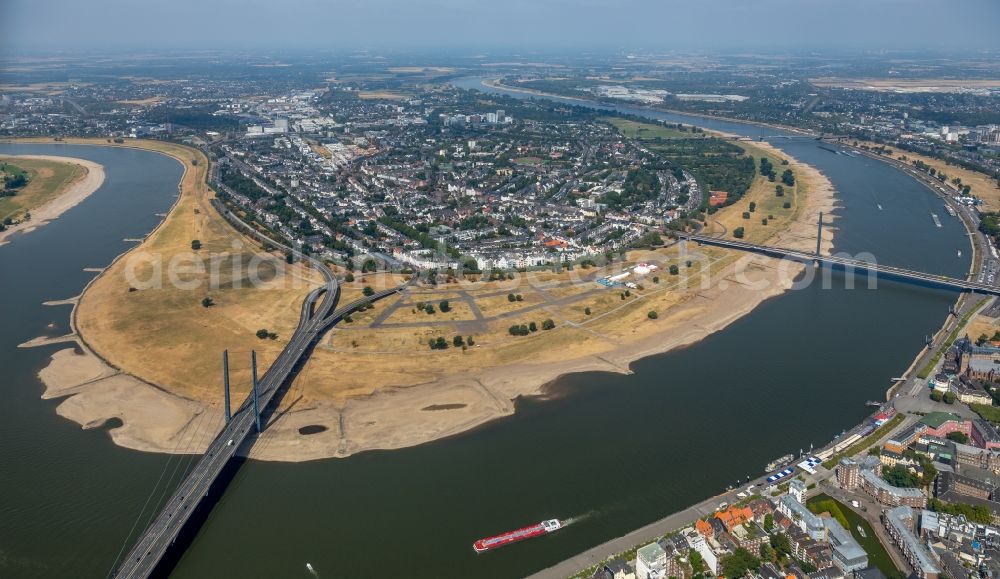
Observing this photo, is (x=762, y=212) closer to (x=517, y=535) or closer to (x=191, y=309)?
(x=191, y=309)

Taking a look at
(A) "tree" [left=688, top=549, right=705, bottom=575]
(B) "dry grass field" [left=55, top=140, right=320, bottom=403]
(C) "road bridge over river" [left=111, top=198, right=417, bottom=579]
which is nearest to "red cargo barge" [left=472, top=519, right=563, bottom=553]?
(A) "tree" [left=688, top=549, right=705, bottom=575]

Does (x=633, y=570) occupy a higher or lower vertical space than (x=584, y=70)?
lower

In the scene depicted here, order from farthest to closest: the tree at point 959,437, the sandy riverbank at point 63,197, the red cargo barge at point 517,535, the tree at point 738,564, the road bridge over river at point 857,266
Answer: the sandy riverbank at point 63,197, the road bridge over river at point 857,266, the tree at point 959,437, the red cargo barge at point 517,535, the tree at point 738,564

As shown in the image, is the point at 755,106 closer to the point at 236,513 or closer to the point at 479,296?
the point at 479,296

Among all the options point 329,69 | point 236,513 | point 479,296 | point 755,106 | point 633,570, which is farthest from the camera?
point 329,69

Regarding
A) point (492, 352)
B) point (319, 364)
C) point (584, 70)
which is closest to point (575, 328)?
point (492, 352)

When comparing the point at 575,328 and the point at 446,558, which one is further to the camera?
the point at 575,328

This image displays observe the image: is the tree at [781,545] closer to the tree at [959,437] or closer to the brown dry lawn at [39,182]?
the tree at [959,437]

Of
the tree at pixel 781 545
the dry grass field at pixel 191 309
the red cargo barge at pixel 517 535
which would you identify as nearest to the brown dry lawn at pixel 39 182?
the dry grass field at pixel 191 309
